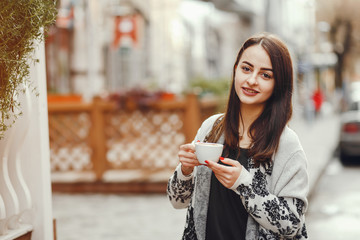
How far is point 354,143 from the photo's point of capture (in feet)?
38.2

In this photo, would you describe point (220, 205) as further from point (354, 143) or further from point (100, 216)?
point (354, 143)

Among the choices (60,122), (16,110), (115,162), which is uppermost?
(16,110)

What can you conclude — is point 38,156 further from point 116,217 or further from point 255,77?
point 116,217

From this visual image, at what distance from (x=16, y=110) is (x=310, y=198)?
254 inches

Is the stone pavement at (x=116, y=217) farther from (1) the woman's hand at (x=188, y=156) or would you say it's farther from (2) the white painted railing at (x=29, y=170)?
(2) the white painted railing at (x=29, y=170)

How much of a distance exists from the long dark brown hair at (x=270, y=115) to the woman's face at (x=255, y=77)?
3 centimetres

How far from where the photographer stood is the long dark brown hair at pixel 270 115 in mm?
2221

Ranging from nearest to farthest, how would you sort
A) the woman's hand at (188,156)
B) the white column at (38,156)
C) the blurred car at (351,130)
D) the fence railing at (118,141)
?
the woman's hand at (188,156), the white column at (38,156), the fence railing at (118,141), the blurred car at (351,130)

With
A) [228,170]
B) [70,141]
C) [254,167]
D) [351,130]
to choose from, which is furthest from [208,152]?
[351,130]

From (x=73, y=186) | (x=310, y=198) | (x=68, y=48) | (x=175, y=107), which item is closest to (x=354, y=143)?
(x=310, y=198)

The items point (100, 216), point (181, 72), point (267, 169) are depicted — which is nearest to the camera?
point (267, 169)

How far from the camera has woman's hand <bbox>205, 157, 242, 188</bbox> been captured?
2062 mm

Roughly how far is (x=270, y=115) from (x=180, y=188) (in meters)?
0.55

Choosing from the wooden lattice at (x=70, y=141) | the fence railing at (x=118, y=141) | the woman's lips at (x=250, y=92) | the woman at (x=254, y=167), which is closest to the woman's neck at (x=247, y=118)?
the woman at (x=254, y=167)
